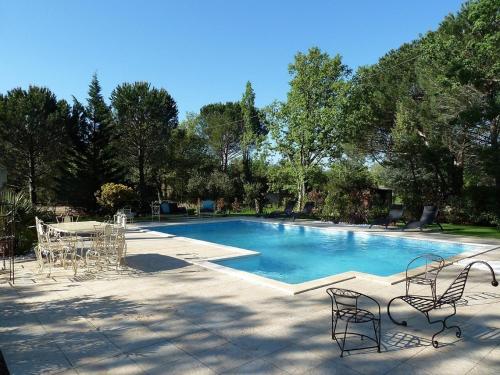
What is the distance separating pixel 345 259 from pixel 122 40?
37.5 ft

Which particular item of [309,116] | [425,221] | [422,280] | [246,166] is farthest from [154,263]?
[246,166]

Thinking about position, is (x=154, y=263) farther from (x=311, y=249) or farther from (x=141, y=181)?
(x=141, y=181)

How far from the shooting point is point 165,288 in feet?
17.5

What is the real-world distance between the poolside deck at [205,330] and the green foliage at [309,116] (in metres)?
14.2

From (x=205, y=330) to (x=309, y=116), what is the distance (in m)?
17.0

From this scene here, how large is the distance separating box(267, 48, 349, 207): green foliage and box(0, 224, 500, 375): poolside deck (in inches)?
558

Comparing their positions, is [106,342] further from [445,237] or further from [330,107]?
[330,107]

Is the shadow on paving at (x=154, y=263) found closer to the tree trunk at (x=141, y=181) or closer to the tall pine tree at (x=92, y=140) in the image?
the tree trunk at (x=141, y=181)

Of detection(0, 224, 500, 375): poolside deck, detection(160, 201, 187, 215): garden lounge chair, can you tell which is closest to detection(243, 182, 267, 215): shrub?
detection(160, 201, 187, 215): garden lounge chair

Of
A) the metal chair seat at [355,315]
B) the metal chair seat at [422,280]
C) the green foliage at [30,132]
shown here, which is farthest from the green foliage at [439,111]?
the green foliage at [30,132]

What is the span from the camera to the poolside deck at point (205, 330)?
3.03 m

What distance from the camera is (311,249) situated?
428 inches

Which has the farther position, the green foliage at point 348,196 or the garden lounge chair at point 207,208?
the garden lounge chair at point 207,208

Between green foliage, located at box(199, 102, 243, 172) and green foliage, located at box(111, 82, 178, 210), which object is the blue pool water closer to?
green foliage, located at box(111, 82, 178, 210)
